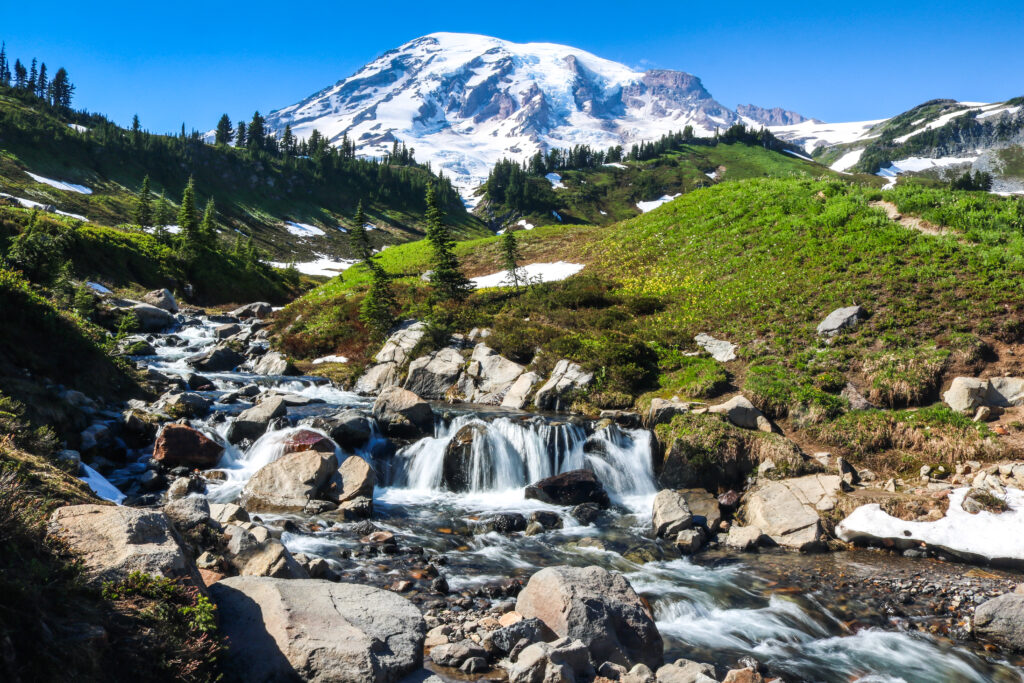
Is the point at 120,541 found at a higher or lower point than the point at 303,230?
lower

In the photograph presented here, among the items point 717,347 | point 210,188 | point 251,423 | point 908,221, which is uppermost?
point 210,188

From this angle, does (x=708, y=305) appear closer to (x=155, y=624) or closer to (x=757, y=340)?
(x=757, y=340)

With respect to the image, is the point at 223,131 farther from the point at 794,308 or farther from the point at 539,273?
the point at 794,308

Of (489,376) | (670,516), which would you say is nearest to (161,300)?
(489,376)

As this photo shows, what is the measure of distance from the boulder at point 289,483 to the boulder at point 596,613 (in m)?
7.58

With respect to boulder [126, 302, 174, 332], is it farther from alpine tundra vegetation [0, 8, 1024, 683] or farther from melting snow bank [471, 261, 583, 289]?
melting snow bank [471, 261, 583, 289]

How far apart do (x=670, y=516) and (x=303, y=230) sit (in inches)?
6322

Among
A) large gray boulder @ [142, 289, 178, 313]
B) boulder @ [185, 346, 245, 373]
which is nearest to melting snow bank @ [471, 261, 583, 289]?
boulder @ [185, 346, 245, 373]

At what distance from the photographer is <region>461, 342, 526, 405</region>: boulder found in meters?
23.4

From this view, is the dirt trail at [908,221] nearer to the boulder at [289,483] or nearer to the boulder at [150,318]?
the boulder at [289,483]

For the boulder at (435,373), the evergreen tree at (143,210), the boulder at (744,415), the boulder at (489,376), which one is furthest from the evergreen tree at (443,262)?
the evergreen tree at (143,210)

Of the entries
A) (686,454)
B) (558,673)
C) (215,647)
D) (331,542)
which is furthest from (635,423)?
(215,647)

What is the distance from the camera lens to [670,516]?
1337cm

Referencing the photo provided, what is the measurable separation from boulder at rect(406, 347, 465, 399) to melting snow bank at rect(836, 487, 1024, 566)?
1674 cm
